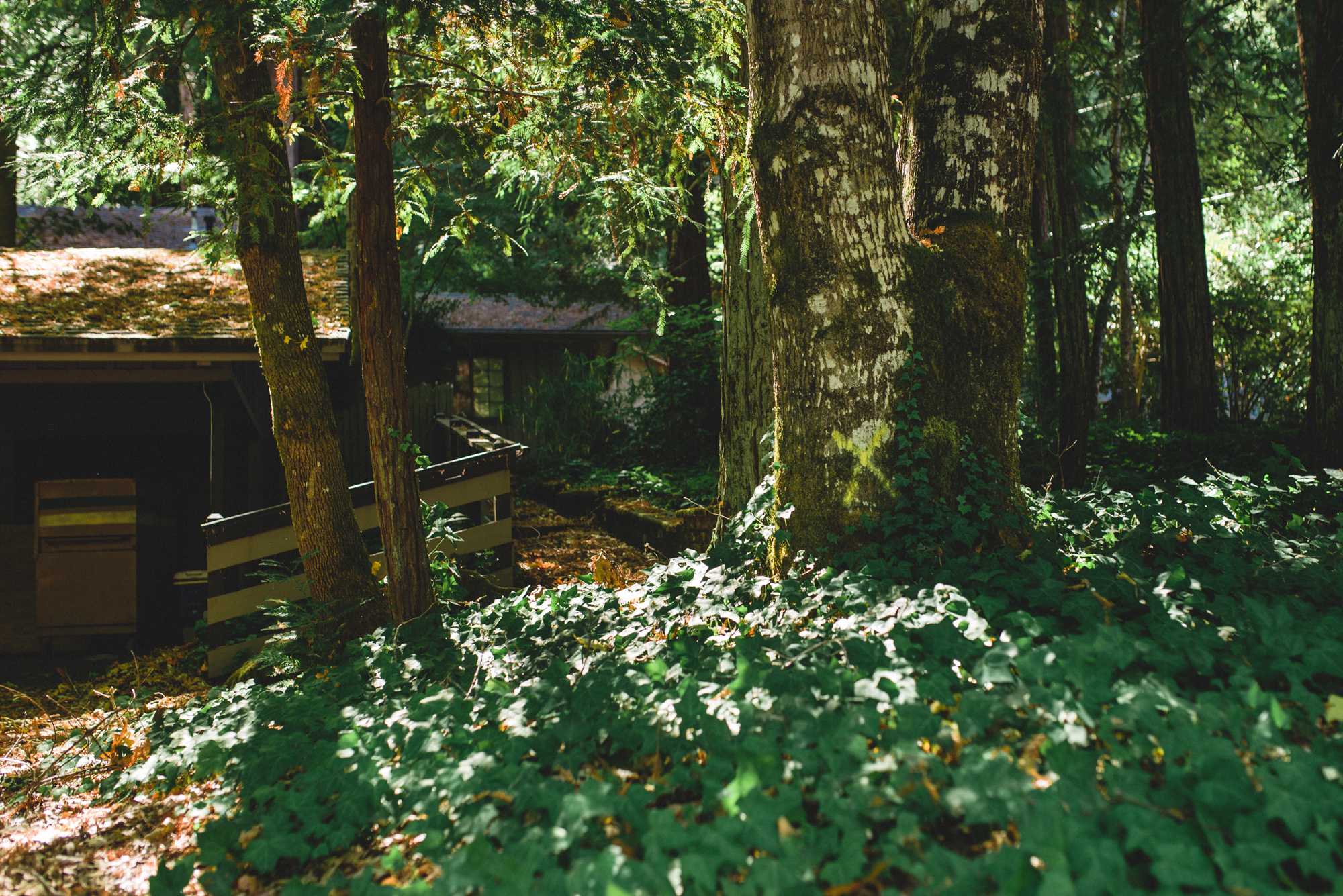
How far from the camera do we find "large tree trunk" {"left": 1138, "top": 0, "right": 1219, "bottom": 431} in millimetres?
9453

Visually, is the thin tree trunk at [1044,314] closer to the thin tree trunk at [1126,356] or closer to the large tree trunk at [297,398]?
the thin tree trunk at [1126,356]

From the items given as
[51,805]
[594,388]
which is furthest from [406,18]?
[594,388]

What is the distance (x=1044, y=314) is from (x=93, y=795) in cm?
1090

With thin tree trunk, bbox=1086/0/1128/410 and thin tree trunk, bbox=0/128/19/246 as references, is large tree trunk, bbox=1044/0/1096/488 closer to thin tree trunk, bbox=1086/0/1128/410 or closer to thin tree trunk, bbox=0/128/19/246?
thin tree trunk, bbox=1086/0/1128/410

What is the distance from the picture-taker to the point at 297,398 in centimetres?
600

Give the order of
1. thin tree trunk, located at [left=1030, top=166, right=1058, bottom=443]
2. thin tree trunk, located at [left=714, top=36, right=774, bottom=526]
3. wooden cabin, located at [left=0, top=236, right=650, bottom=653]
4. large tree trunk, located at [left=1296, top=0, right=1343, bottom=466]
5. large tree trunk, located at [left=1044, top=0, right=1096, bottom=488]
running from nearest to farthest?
thin tree trunk, located at [left=714, top=36, right=774, bottom=526], large tree trunk, located at [left=1296, top=0, right=1343, bottom=466], wooden cabin, located at [left=0, top=236, right=650, bottom=653], large tree trunk, located at [left=1044, top=0, right=1096, bottom=488], thin tree trunk, located at [left=1030, top=166, right=1058, bottom=443]

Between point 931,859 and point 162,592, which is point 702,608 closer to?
point 931,859

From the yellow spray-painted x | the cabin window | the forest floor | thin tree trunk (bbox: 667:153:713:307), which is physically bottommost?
the forest floor

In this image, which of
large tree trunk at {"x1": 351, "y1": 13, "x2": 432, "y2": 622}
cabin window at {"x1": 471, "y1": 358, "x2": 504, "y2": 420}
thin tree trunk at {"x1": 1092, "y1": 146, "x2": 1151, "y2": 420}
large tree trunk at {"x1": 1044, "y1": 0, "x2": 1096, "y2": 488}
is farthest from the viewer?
cabin window at {"x1": 471, "y1": 358, "x2": 504, "y2": 420}

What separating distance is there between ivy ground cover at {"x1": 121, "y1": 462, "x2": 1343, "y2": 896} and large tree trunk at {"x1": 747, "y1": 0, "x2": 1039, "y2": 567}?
0.39 m

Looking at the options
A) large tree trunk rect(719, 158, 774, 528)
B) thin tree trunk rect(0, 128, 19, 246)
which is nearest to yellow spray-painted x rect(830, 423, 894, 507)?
large tree trunk rect(719, 158, 774, 528)

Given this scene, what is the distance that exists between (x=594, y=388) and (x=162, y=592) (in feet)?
22.9

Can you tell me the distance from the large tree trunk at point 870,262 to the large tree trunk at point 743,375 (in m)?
1.55

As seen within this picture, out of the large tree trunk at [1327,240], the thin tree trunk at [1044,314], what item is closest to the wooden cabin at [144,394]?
the thin tree trunk at [1044,314]
